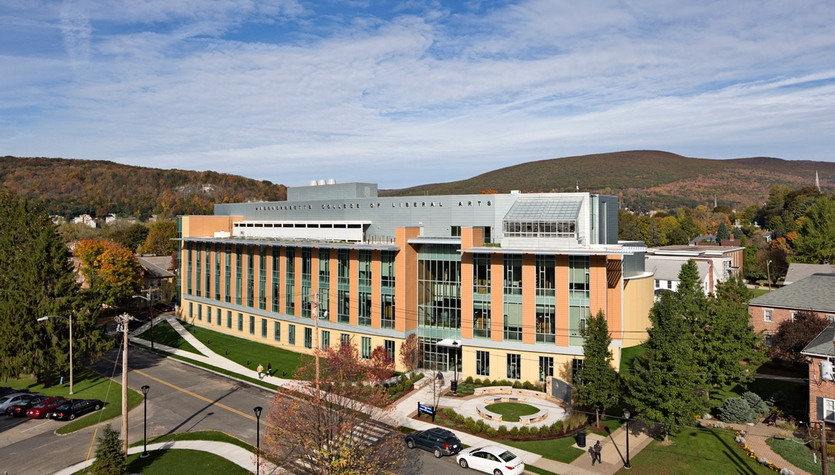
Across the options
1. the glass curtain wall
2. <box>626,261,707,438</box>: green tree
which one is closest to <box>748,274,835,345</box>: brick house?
<box>626,261,707,438</box>: green tree

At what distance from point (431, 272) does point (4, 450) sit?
3335 cm

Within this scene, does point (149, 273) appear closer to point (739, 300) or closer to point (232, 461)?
point (232, 461)

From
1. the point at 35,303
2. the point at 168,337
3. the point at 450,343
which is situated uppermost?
the point at 35,303

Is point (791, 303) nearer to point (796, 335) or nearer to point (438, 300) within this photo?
point (796, 335)

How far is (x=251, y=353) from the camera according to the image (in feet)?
187

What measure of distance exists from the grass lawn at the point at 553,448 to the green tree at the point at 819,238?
260 feet

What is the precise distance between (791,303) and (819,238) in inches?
1853

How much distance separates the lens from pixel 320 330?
5462 centimetres

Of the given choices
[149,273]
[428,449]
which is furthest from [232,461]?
[149,273]

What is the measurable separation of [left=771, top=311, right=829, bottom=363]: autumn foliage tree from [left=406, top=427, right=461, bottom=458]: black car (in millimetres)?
30037

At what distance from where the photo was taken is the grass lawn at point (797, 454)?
27578 millimetres

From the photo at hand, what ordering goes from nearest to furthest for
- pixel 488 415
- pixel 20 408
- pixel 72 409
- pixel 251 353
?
pixel 488 415
pixel 72 409
pixel 20 408
pixel 251 353

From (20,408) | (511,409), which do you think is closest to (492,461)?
(511,409)

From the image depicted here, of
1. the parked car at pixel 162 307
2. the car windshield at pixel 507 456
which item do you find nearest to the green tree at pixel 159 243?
the parked car at pixel 162 307
